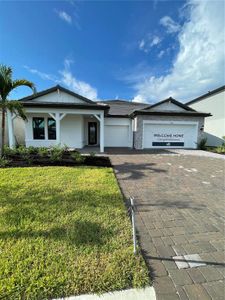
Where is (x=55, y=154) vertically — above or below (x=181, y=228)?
above

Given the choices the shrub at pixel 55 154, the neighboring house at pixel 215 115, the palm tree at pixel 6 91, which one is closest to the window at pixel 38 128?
the palm tree at pixel 6 91

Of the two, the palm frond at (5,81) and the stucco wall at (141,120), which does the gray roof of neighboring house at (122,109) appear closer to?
the stucco wall at (141,120)

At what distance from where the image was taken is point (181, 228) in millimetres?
3086

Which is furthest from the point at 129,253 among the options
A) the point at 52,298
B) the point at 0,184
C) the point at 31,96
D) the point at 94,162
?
the point at 31,96

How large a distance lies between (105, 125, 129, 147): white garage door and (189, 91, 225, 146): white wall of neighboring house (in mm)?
9590

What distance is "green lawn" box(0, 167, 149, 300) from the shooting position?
1929 millimetres

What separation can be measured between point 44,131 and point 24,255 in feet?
39.9

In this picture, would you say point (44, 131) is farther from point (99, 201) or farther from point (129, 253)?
point (129, 253)

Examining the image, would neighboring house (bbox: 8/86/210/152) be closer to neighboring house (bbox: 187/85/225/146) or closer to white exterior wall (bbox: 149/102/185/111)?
white exterior wall (bbox: 149/102/185/111)

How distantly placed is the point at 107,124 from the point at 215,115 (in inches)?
460

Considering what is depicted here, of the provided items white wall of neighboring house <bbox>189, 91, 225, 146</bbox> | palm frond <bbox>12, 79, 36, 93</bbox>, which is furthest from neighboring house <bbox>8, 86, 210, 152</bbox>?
white wall of neighboring house <bbox>189, 91, 225, 146</bbox>

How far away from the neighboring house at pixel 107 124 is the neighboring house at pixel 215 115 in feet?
13.3

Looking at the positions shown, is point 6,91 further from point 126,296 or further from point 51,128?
point 126,296

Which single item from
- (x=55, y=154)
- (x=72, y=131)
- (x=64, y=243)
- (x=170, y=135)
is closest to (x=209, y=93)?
(x=170, y=135)
